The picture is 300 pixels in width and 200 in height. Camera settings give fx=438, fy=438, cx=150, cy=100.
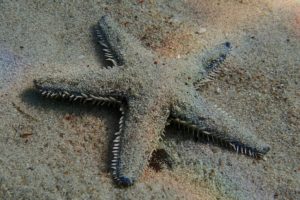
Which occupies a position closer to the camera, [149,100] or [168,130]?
[149,100]

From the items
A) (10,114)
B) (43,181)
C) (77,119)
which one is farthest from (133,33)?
(43,181)

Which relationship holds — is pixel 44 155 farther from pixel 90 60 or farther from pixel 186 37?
pixel 186 37

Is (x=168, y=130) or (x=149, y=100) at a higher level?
(x=149, y=100)
